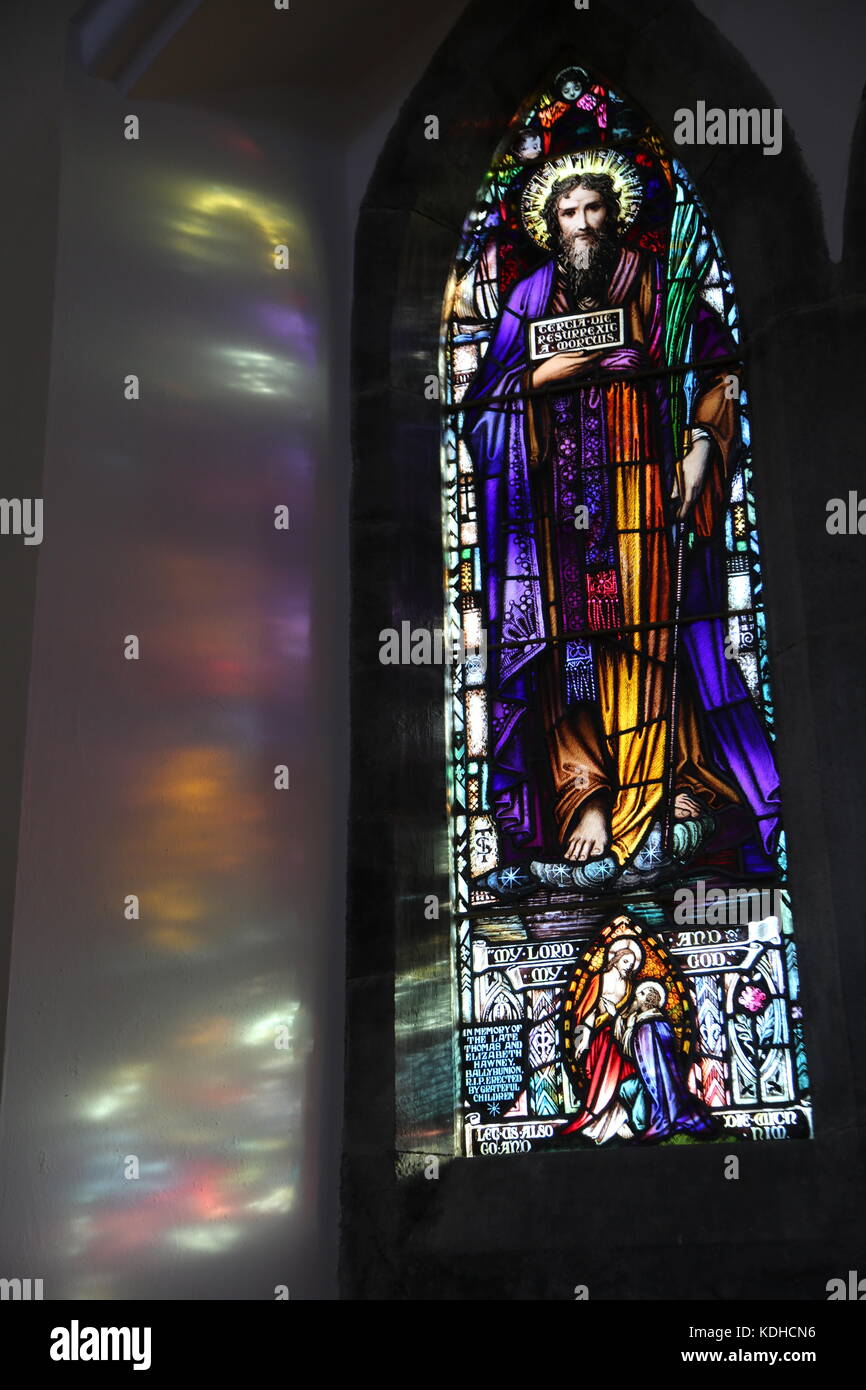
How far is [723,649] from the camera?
200 inches

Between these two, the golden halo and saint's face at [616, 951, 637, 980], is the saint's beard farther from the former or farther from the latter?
saint's face at [616, 951, 637, 980]

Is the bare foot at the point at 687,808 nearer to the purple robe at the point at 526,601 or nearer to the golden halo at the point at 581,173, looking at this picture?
the purple robe at the point at 526,601

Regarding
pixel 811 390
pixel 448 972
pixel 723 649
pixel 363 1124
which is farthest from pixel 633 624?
pixel 363 1124

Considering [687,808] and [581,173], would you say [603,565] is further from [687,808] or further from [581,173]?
[581,173]

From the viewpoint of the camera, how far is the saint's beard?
5.61m

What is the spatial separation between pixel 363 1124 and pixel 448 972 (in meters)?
0.50

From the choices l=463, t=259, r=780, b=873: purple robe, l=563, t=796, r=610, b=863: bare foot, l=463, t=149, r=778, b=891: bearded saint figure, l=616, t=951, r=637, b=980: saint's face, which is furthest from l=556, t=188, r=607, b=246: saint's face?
l=616, t=951, r=637, b=980: saint's face

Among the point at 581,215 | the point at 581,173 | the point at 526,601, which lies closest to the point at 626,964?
the point at 526,601

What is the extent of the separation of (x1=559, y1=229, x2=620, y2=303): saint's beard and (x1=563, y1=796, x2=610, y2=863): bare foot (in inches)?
65.8

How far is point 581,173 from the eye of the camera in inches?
226

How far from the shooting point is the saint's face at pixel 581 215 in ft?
18.6

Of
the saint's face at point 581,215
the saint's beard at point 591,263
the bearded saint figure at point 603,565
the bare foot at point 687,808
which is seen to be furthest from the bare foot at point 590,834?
the saint's face at point 581,215

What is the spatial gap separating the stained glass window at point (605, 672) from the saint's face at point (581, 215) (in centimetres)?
1

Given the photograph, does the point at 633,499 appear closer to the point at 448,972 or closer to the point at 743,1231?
the point at 448,972
